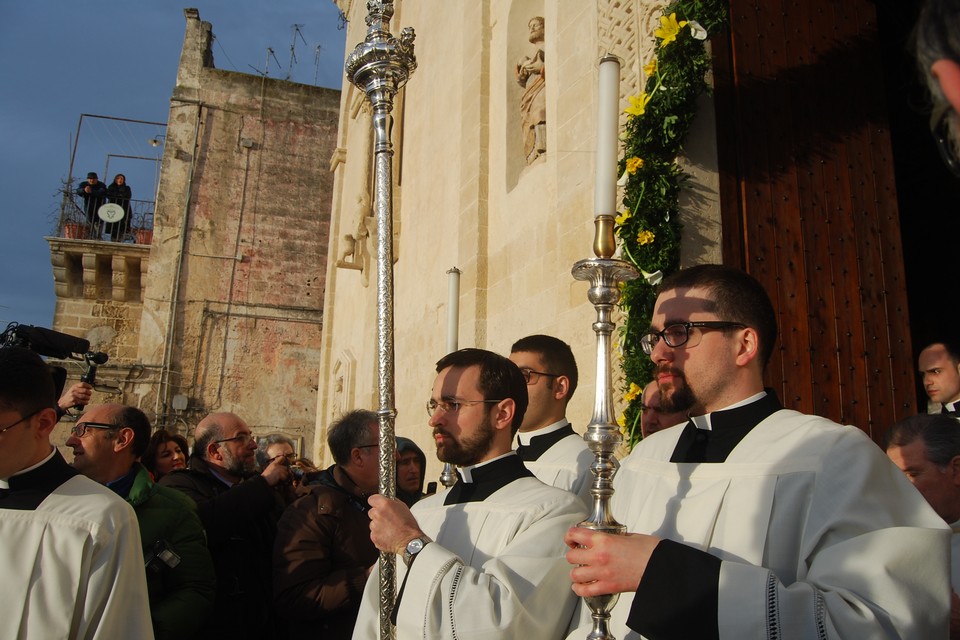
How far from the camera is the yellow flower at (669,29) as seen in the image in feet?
16.1

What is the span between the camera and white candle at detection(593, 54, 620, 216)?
1.97 meters

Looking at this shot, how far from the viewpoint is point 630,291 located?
15.5ft

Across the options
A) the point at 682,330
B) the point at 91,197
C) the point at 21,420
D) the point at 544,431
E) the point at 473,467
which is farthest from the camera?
the point at 91,197

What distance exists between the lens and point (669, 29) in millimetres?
4922

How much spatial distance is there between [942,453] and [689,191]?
8.12ft

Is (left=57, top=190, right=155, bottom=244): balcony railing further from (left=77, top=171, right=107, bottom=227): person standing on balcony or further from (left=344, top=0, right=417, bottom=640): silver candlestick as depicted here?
(left=344, top=0, right=417, bottom=640): silver candlestick

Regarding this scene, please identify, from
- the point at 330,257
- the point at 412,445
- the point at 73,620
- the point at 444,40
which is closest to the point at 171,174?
the point at 330,257

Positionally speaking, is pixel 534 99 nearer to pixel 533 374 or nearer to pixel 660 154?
pixel 660 154

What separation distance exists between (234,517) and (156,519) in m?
0.59

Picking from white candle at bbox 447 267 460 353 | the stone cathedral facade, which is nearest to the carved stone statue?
the stone cathedral facade

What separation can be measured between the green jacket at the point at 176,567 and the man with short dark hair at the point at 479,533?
0.91 metres

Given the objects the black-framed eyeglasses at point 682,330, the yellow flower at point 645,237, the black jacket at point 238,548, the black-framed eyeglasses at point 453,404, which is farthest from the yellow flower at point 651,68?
the black jacket at point 238,548

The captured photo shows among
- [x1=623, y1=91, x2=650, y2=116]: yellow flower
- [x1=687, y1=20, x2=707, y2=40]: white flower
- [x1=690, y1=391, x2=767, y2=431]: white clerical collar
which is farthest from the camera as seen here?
[x1=623, y1=91, x2=650, y2=116]: yellow flower

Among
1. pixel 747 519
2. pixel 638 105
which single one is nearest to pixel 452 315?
pixel 747 519
